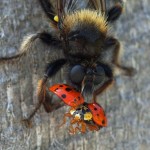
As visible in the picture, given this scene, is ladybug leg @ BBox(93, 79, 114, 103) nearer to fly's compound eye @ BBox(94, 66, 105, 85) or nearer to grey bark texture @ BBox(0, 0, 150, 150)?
grey bark texture @ BBox(0, 0, 150, 150)

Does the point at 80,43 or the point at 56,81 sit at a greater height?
the point at 80,43

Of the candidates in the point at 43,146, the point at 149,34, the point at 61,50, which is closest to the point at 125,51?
the point at 149,34

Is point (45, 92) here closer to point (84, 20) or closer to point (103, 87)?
point (103, 87)

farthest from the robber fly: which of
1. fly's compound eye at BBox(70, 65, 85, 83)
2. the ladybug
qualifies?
the ladybug

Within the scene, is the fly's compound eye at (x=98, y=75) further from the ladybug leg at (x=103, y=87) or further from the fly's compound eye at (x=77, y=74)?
the ladybug leg at (x=103, y=87)

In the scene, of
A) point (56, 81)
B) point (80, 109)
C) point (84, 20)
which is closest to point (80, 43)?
point (84, 20)

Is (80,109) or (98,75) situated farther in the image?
(98,75)

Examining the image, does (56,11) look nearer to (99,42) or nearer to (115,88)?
(99,42)
